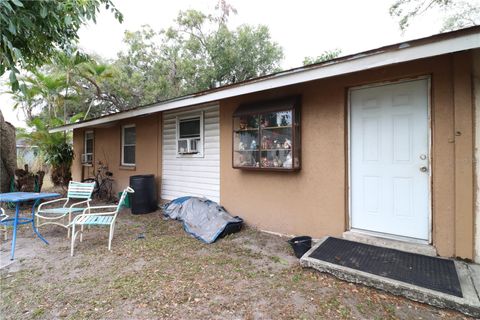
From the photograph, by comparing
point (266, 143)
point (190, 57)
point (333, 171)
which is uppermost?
point (190, 57)

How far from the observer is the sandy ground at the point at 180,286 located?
7.18 feet

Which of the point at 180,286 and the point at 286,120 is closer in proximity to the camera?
the point at 180,286

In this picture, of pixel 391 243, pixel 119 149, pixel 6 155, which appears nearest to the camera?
pixel 391 243

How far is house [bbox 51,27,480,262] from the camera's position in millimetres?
2727

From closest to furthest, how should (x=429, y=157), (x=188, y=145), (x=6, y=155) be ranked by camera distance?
(x=429, y=157) → (x=188, y=145) → (x=6, y=155)

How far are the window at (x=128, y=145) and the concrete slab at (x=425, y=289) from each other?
6163mm

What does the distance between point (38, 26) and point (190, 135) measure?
138 inches

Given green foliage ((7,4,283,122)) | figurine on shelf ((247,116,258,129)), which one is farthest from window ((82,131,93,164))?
figurine on shelf ((247,116,258,129))

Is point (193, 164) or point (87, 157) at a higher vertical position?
point (87, 157)

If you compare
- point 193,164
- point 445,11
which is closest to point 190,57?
point 193,164

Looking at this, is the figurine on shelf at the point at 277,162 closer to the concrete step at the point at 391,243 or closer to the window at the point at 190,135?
the concrete step at the point at 391,243

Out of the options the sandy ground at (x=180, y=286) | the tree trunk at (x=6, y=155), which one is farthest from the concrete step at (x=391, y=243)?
the tree trunk at (x=6, y=155)

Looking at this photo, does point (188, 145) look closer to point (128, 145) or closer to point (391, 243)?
point (128, 145)

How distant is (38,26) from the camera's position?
8.74 feet
